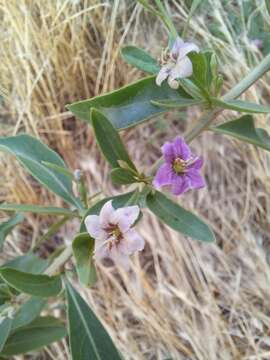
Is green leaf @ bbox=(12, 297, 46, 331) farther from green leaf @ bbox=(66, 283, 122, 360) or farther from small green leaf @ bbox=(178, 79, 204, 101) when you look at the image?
small green leaf @ bbox=(178, 79, 204, 101)

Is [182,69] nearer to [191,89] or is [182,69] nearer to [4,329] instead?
[191,89]

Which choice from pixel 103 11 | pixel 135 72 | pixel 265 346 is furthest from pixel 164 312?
pixel 103 11

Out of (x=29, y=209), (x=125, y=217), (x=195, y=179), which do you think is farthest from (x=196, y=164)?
(x=29, y=209)

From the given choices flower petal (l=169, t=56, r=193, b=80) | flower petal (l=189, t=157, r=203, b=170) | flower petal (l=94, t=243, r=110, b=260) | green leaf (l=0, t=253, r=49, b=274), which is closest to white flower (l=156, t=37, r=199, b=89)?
flower petal (l=169, t=56, r=193, b=80)

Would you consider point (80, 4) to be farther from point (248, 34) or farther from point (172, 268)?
point (172, 268)

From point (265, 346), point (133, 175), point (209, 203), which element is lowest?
point (265, 346)

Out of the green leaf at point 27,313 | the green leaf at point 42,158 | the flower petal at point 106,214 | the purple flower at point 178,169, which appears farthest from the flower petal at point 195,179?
the green leaf at point 27,313

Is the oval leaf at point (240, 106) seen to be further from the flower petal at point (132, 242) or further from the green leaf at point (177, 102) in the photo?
the flower petal at point (132, 242)
